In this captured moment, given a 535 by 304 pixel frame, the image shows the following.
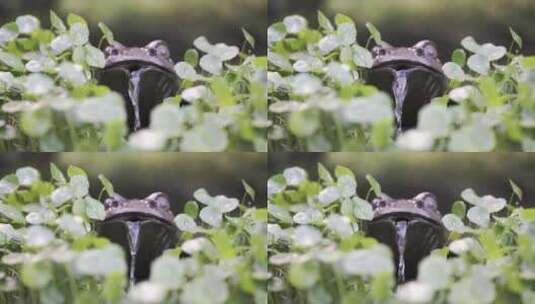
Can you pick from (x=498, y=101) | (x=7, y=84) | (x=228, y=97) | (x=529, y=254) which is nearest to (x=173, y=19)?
(x=228, y=97)

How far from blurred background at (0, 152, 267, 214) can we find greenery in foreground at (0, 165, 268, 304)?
0.02 meters

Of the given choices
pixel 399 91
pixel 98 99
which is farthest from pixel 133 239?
pixel 399 91

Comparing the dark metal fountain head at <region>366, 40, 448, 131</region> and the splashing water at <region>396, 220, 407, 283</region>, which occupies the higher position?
the dark metal fountain head at <region>366, 40, 448, 131</region>

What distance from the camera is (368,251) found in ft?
10.3

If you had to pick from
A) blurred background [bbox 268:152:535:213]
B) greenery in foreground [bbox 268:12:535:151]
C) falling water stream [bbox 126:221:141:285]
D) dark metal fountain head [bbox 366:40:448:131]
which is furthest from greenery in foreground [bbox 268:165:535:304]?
falling water stream [bbox 126:221:141:285]

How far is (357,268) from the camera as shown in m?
3.14

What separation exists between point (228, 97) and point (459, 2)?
734 millimetres

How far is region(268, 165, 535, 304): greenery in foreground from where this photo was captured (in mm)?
3123

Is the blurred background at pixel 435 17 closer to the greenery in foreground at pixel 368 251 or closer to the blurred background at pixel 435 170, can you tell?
the blurred background at pixel 435 170

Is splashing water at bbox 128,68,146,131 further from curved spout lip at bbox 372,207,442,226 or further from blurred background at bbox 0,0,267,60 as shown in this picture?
curved spout lip at bbox 372,207,442,226

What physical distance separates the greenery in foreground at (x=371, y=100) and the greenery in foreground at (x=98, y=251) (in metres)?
0.29

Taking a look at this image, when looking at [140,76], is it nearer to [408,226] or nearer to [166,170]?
[166,170]

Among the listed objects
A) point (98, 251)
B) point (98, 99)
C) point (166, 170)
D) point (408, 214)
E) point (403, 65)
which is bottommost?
point (98, 251)

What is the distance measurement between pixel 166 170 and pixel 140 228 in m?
0.19
